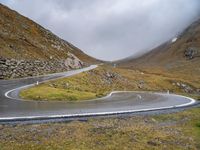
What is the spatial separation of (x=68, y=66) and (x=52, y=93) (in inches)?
2629

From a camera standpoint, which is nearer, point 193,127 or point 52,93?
point 193,127

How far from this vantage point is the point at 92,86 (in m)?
84.1

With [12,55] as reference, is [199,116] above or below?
below

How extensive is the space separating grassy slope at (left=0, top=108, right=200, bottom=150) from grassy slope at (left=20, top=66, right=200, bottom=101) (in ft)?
68.3

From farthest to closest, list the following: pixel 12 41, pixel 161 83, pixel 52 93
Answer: pixel 12 41
pixel 161 83
pixel 52 93

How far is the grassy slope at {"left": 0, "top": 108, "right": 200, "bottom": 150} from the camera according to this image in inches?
969

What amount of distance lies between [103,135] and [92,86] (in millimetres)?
56926

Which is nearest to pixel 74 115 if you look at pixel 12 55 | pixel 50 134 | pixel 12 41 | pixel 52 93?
pixel 50 134

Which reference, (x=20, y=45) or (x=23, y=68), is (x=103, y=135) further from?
(x=20, y=45)

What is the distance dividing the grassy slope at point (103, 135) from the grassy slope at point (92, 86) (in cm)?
2082

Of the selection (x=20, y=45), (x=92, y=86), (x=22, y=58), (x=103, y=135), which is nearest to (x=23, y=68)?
(x=22, y=58)

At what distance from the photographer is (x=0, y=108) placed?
36.6 metres

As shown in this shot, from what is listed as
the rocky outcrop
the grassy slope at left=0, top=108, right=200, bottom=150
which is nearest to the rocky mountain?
the rocky outcrop

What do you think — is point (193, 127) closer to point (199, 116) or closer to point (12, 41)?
point (199, 116)
